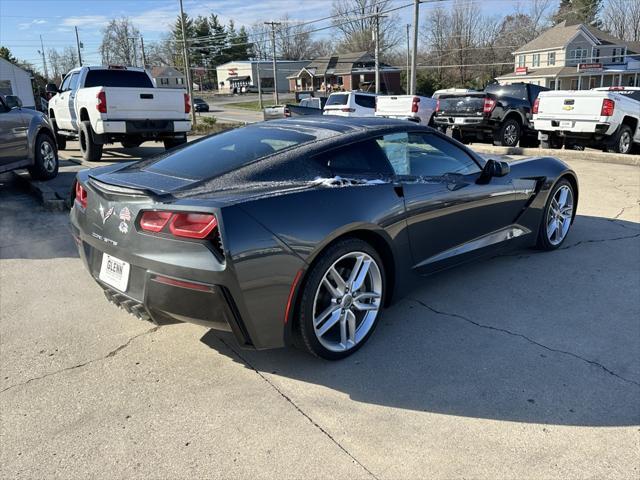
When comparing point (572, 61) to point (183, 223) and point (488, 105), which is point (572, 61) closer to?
point (488, 105)

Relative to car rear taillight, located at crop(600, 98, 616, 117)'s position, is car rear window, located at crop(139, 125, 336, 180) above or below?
above

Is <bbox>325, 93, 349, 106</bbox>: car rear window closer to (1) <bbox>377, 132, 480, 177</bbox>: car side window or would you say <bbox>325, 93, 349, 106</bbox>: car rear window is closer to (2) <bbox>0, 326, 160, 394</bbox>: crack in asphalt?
(1) <bbox>377, 132, 480, 177</bbox>: car side window

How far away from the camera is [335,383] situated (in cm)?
312

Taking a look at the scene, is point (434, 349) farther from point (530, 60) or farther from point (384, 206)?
point (530, 60)

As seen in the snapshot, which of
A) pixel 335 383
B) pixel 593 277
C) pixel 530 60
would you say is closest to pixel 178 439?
pixel 335 383

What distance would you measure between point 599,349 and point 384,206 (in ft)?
5.56

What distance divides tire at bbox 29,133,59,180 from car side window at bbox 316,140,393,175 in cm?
654

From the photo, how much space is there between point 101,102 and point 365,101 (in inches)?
484

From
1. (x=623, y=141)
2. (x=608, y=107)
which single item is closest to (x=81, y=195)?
(x=608, y=107)

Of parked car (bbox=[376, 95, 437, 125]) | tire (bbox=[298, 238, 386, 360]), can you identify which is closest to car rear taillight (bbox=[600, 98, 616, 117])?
parked car (bbox=[376, 95, 437, 125])

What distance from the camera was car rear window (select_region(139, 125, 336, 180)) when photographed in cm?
337

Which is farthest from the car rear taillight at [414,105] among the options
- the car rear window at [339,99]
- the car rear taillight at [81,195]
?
the car rear taillight at [81,195]

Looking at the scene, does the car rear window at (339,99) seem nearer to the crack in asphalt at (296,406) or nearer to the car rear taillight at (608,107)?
the car rear taillight at (608,107)

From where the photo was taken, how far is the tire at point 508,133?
1453 centimetres
